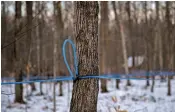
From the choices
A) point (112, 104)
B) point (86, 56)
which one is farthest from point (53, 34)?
point (86, 56)

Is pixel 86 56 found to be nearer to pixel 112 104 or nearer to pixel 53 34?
pixel 112 104

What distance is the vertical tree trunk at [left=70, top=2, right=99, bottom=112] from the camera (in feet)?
10.3

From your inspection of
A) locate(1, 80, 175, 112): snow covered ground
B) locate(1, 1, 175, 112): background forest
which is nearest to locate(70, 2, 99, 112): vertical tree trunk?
locate(1, 1, 175, 112): background forest

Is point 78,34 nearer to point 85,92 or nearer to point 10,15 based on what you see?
point 85,92

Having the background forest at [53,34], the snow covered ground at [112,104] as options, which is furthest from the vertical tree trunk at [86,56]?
the snow covered ground at [112,104]

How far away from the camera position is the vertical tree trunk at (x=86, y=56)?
3137mm

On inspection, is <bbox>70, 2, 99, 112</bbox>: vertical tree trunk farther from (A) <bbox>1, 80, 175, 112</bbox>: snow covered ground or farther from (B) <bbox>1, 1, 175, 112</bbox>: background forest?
(A) <bbox>1, 80, 175, 112</bbox>: snow covered ground

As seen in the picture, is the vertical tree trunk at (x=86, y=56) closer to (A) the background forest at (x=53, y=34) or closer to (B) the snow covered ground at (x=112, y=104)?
(A) the background forest at (x=53, y=34)

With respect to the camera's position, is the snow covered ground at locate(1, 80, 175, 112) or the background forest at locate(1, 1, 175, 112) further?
the background forest at locate(1, 1, 175, 112)

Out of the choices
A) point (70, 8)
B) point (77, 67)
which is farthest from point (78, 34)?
point (70, 8)

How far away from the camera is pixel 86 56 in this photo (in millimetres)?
3156

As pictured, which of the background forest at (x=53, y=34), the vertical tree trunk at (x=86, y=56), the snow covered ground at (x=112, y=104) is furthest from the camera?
the background forest at (x=53, y=34)

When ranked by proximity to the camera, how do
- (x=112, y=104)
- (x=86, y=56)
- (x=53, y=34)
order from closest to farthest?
(x=86, y=56) → (x=112, y=104) → (x=53, y=34)

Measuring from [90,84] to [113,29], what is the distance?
3023 centimetres
